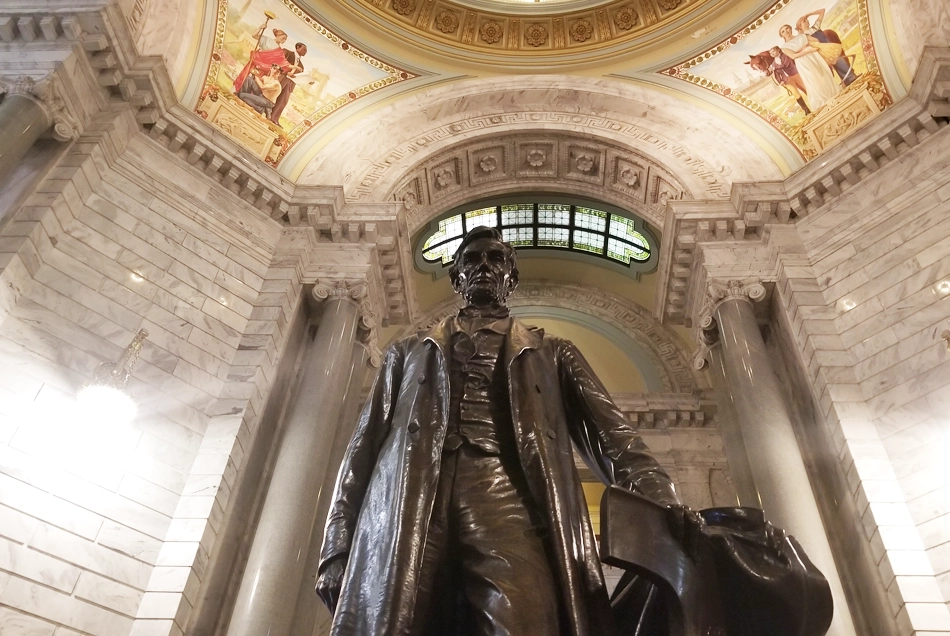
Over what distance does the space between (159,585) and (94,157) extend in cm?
410

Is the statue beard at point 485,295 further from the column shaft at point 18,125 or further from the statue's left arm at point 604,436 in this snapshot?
the column shaft at point 18,125

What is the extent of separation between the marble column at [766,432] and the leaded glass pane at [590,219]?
5845 mm

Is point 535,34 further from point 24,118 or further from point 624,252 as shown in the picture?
point 24,118

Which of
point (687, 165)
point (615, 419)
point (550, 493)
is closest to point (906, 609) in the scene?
point (615, 419)

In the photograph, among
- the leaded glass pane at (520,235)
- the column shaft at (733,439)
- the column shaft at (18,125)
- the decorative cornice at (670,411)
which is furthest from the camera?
the leaded glass pane at (520,235)

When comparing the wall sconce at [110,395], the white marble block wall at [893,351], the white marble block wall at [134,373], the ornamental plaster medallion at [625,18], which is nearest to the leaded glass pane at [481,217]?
the ornamental plaster medallion at [625,18]

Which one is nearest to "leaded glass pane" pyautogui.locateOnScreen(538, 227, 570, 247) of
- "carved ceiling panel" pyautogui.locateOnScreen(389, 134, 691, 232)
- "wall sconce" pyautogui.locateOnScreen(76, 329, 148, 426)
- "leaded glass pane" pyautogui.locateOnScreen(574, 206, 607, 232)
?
"leaded glass pane" pyautogui.locateOnScreen(574, 206, 607, 232)

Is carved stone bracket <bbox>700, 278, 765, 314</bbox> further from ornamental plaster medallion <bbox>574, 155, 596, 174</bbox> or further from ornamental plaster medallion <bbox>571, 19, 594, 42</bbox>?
ornamental plaster medallion <bbox>571, 19, 594, 42</bbox>

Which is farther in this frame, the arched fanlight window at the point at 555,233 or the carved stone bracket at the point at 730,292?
the arched fanlight window at the point at 555,233

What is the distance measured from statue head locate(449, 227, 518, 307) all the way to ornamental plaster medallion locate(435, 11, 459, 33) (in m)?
9.33

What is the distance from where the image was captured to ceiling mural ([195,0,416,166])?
9117 mm

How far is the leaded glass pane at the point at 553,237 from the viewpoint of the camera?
46.9ft

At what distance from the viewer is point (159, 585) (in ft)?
17.0

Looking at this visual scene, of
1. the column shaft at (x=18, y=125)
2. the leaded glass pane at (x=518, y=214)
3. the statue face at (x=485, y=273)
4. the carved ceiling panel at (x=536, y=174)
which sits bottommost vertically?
the statue face at (x=485, y=273)
